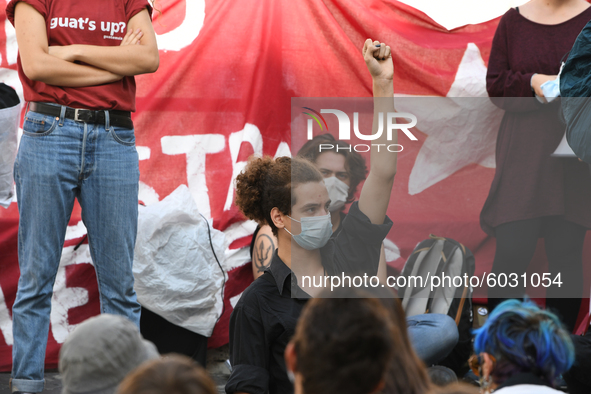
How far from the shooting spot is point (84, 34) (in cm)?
223

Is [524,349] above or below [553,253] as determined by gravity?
above

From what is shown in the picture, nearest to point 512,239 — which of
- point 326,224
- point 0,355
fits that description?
point 326,224

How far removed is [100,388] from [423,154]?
172cm

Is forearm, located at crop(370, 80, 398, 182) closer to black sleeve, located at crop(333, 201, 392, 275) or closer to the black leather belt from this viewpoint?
black sleeve, located at crop(333, 201, 392, 275)

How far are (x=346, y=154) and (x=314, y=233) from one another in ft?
1.16

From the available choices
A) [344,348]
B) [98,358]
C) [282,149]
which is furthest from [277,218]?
[282,149]

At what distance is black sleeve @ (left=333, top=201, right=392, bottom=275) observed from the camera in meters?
1.90

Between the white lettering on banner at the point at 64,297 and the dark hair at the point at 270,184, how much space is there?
4.14ft

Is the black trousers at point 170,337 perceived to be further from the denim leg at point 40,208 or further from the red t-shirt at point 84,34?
the red t-shirt at point 84,34

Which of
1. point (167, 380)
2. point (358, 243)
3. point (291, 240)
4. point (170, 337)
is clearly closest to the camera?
point (167, 380)

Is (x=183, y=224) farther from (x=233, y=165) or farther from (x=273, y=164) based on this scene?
(x=273, y=164)

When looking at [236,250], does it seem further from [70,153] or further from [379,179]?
[379,179]

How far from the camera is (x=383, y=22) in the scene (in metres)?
3.41

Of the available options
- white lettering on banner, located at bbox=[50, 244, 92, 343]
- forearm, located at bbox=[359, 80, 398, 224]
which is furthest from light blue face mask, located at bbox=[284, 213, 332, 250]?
white lettering on banner, located at bbox=[50, 244, 92, 343]
